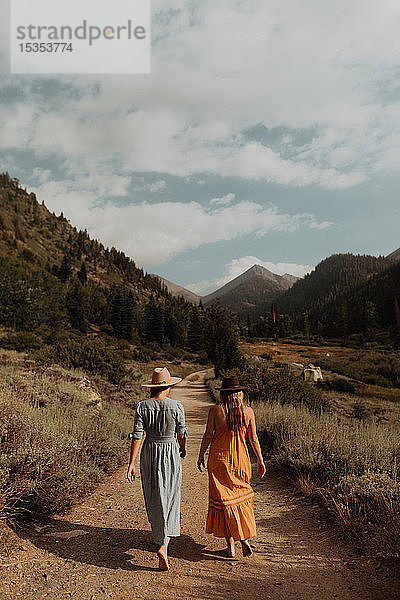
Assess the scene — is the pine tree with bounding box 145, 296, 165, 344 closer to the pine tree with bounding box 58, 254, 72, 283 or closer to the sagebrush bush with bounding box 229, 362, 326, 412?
the pine tree with bounding box 58, 254, 72, 283

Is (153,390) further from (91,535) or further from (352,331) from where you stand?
(352,331)

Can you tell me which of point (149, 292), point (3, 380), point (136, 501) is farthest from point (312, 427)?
point (149, 292)

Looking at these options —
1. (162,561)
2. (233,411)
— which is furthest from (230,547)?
(233,411)

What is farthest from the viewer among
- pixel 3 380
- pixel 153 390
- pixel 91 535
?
pixel 3 380

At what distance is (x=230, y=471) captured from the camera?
14.5 feet

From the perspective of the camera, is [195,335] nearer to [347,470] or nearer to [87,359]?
[87,359]

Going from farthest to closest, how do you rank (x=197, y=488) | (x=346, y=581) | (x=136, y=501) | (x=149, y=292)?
(x=149, y=292) < (x=197, y=488) < (x=136, y=501) < (x=346, y=581)

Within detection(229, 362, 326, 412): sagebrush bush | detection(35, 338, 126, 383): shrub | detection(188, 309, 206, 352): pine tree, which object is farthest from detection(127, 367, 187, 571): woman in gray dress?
detection(188, 309, 206, 352): pine tree

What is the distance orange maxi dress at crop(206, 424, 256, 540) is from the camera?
4.27m

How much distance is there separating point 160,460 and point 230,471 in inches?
31.1

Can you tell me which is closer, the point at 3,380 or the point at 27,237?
the point at 3,380

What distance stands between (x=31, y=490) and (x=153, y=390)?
224cm

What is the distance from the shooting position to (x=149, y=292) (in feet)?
429

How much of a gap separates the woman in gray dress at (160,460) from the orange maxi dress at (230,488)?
385mm
